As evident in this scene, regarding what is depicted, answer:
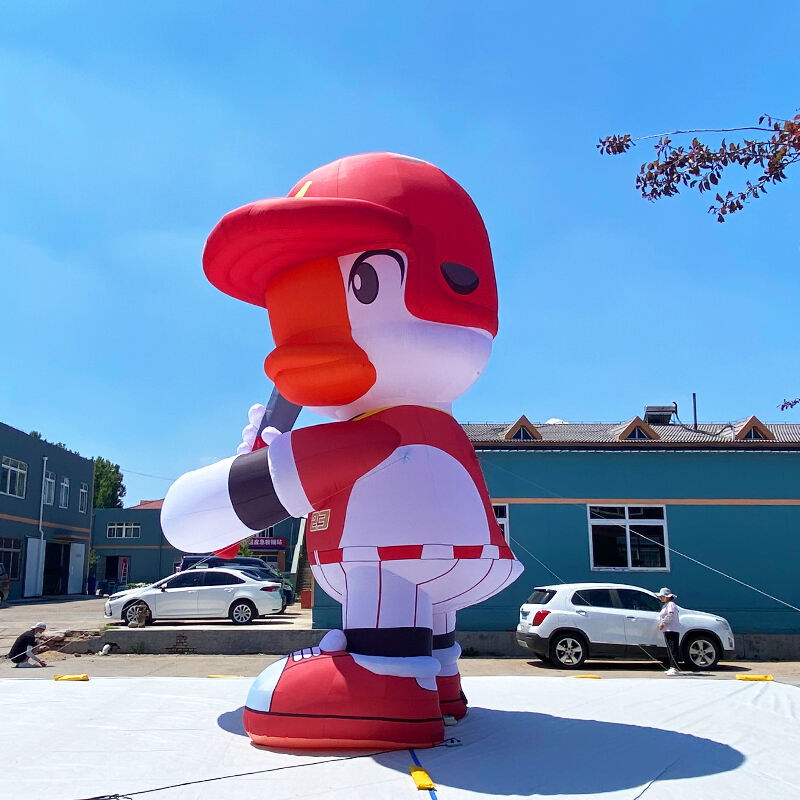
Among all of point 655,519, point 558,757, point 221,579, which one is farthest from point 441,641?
point 221,579

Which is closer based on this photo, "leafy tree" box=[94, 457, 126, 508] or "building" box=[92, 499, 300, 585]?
"building" box=[92, 499, 300, 585]

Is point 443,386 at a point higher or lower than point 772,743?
higher

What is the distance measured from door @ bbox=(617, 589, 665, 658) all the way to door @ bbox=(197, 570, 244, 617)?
8539mm

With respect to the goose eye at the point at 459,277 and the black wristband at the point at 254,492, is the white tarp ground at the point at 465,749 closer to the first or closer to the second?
the black wristband at the point at 254,492

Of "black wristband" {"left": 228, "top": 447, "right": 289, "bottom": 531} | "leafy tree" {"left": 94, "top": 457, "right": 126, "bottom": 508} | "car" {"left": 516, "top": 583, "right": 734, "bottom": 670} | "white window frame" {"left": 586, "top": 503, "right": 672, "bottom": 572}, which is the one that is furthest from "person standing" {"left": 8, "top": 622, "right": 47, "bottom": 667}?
"leafy tree" {"left": 94, "top": 457, "right": 126, "bottom": 508}

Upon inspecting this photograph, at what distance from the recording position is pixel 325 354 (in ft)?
17.1

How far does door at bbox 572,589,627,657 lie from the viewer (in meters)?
13.3

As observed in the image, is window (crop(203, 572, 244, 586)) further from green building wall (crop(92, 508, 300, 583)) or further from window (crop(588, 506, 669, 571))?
green building wall (crop(92, 508, 300, 583))

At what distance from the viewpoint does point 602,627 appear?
1338 centimetres

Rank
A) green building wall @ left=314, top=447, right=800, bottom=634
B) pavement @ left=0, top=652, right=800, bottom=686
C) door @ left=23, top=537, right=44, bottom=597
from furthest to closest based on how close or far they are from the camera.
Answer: door @ left=23, top=537, right=44, bottom=597, green building wall @ left=314, top=447, right=800, bottom=634, pavement @ left=0, top=652, right=800, bottom=686

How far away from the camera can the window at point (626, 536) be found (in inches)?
638

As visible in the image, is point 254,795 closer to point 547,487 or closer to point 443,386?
point 443,386

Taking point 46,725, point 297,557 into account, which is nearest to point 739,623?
point 46,725

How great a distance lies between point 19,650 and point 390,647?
9.82 m
